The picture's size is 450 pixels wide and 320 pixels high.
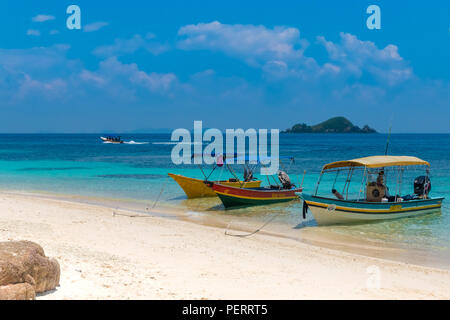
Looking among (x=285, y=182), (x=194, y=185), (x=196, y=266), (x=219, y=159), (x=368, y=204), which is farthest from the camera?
(x=194, y=185)

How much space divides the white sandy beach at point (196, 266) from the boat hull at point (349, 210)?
2.41m

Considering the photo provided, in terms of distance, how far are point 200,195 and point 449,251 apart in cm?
1154

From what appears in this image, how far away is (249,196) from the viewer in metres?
18.3

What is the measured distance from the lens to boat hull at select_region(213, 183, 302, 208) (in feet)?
58.2

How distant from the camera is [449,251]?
11.4 m

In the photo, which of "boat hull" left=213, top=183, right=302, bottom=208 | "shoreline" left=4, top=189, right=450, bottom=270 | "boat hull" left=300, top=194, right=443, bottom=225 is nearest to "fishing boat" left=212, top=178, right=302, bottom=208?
"boat hull" left=213, top=183, right=302, bottom=208

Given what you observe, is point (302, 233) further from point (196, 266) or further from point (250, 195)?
point (196, 266)

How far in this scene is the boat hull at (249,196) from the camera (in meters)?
17.7

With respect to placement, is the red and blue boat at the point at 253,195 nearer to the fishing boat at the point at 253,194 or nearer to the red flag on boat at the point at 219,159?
the fishing boat at the point at 253,194

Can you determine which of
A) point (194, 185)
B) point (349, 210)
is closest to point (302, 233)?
point (349, 210)

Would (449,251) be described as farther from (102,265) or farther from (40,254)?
(40,254)

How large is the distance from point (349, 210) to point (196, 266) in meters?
7.80

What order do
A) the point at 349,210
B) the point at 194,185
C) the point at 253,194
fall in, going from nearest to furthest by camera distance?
the point at 349,210 → the point at 253,194 → the point at 194,185
